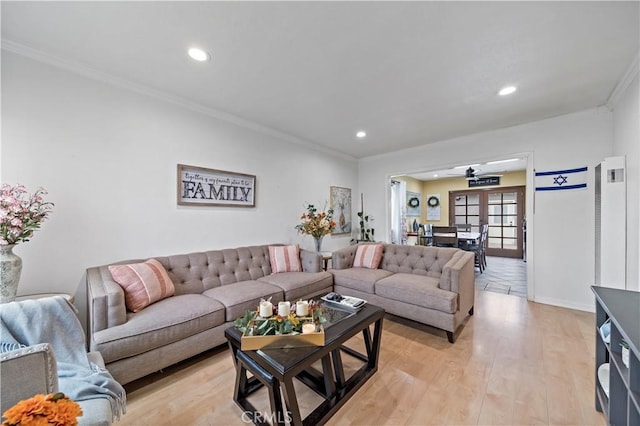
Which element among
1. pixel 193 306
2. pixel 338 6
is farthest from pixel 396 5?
pixel 193 306

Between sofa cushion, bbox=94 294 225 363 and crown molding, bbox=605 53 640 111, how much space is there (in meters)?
4.01

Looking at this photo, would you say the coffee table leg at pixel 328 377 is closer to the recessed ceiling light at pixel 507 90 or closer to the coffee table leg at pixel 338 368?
the coffee table leg at pixel 338 368

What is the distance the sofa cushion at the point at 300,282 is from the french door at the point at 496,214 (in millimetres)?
5992

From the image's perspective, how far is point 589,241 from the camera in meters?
2.94

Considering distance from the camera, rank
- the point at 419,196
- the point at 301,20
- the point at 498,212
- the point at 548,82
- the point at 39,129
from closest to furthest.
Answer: the point at 301,20 → the point at 39,129 → the point at 548,82 → the point at 498,212 → the point at 419,196

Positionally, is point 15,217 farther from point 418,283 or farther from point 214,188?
point 418,283

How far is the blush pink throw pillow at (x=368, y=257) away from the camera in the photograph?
3.36 meters

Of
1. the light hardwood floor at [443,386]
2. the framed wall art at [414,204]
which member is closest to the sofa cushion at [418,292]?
the light hardwood floor at [443,386]

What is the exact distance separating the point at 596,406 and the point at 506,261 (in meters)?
5.55

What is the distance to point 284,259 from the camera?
321cm

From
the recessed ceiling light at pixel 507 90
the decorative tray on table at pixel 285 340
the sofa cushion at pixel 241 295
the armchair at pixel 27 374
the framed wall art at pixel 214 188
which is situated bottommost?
the sofa cushion at pixel 241 295

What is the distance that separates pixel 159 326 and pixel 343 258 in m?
2.23

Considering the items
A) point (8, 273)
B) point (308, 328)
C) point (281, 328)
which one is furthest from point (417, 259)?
point (8, 273)

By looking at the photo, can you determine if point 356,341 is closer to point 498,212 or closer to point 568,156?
point 568,156
